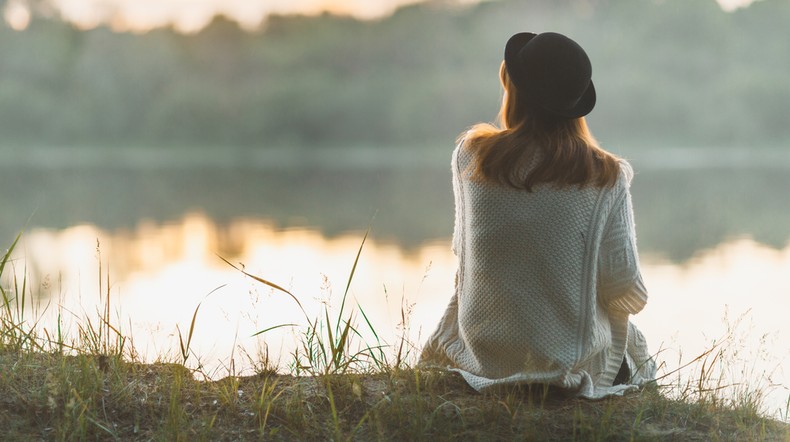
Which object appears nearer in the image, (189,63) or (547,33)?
(547,33)

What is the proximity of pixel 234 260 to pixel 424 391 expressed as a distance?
634cm

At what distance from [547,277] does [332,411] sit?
0.62 meters

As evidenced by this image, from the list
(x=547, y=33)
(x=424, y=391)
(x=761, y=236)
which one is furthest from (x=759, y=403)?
(x=761, y=236)

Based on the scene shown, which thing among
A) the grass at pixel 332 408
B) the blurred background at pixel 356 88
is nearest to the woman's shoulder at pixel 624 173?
the grass at pixel 332 408

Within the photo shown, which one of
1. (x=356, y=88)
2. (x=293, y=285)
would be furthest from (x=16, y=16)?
(x=293, y=285)

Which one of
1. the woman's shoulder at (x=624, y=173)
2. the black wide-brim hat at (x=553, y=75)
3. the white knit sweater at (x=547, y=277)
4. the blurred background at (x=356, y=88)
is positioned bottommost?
the white knit sweater at (x=547, y=277)

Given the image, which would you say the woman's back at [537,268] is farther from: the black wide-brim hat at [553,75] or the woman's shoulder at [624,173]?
the black wide-brim hat at [553,75]

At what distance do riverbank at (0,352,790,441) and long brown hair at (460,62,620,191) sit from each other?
0.53 meters

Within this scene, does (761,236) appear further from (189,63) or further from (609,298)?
(189,63)

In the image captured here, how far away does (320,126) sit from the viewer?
30.7 m

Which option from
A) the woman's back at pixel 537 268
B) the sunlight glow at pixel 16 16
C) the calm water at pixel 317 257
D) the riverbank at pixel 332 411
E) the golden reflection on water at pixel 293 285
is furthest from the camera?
the sunlight glow at pixel 16 16

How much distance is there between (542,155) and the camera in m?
2.24

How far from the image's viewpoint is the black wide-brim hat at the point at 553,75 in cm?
221

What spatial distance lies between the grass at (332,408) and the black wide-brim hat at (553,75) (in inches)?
27.3
